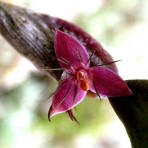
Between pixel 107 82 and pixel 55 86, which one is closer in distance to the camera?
pixel 107 82

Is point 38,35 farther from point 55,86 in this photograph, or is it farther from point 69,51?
point 55,86

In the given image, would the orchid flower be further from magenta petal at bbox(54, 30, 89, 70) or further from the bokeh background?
the bokeh background

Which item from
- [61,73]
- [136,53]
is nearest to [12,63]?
[136,53]

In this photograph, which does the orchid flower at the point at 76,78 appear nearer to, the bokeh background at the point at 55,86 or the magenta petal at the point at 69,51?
the magenta petal at the point at 69,51

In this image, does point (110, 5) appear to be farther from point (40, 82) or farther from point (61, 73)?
point (61, 73)

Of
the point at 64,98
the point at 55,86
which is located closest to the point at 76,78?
the point at 64,98

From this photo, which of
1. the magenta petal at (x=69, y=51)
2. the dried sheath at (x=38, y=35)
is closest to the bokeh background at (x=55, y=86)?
the dried sheath at (x=38, y=35)
